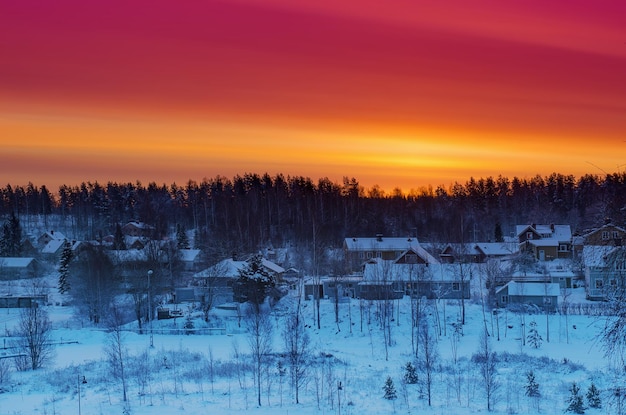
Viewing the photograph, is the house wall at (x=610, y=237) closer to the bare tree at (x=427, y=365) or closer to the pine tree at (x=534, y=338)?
the bare tree at (x=427, y=365)

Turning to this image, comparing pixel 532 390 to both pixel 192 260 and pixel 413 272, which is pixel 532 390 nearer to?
pixel 413 272

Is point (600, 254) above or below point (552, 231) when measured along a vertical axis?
below

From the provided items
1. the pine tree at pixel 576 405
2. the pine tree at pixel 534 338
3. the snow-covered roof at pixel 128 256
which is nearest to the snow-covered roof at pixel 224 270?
the snow-covered roof at pixel 128 256

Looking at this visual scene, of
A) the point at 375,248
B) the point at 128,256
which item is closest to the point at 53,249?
the point at 128,256

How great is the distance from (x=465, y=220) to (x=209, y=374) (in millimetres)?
89186

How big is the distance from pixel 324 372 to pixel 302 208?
83.2 meters

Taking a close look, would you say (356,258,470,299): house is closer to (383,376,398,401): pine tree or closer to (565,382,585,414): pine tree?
(383,376,398,401): pine tree

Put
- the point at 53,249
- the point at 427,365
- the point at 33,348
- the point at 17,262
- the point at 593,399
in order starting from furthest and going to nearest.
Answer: the point at 53,249 < the point at 17,262 < the point at 33,348 < the point at 427,365 < the point at 593,399

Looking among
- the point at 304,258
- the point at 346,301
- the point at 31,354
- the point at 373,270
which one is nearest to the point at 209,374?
the point at 31,354

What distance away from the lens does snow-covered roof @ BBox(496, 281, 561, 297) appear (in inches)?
1882

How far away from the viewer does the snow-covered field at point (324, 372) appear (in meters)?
24.4

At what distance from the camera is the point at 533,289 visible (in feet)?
161

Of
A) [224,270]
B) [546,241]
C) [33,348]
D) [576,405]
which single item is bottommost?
[576,405]

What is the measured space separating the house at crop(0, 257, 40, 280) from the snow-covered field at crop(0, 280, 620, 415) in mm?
28290
